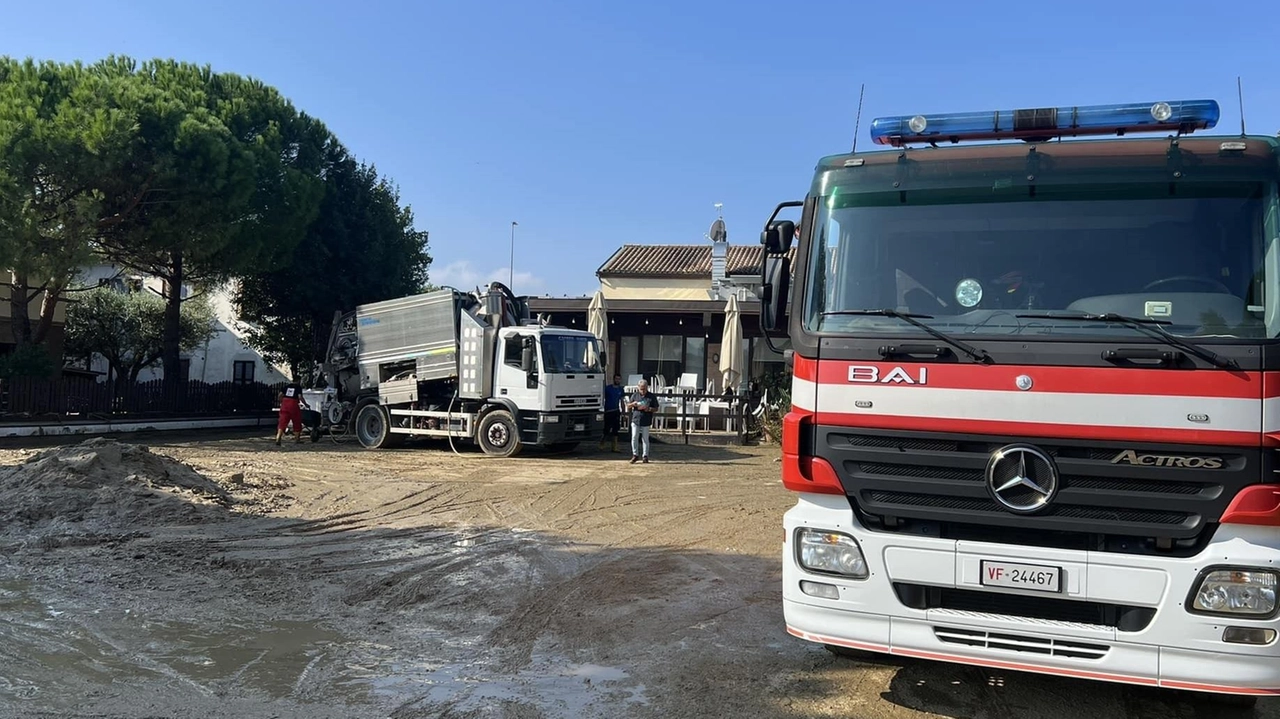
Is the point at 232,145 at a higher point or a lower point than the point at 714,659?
higher

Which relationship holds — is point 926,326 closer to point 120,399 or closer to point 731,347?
point 731,347

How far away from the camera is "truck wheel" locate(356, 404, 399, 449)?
18641 mm

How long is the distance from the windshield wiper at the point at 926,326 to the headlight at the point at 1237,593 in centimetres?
126

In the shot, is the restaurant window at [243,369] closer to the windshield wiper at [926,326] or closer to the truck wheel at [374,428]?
the truck wheel at [374,428]

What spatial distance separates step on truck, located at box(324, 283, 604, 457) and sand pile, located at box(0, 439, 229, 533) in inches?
253

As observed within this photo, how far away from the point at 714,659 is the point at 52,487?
A: 8.18 meters

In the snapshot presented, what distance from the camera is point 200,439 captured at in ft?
66.0

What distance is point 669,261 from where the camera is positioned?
1283 inches

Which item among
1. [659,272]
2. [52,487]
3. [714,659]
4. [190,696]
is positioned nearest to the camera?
[190,696]

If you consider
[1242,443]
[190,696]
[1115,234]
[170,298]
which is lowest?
[190,696]

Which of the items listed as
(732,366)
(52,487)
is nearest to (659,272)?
(732,366)

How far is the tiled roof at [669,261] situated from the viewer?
1226 inches

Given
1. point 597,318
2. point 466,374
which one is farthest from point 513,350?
point 597,318

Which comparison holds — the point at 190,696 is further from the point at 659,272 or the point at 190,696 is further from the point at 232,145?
the point at 659,272
